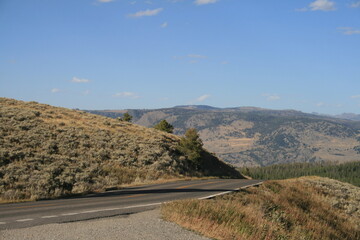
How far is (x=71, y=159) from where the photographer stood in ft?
89.6

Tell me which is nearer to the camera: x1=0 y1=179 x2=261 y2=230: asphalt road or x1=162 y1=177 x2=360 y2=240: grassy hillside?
x1=0 y1=179 x2=261 y2=230: asphalt road

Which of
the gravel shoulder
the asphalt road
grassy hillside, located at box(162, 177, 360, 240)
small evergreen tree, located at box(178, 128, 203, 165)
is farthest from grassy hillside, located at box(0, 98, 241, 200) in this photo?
grassy hillside, located at box(162, 177, 360, 240)

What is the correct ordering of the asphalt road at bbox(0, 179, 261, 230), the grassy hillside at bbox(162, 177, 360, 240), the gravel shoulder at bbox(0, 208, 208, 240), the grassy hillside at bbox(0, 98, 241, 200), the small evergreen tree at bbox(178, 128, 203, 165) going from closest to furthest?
the gravel shoulder at bbox(0, 208, 208, 240) < the asphalt road at bbox(0, 179, 261, 230) < the grassy hillside at bbox(162, 177, 360, 240) < the grassy hillside at bbox(0, 98, 241, 200) < the small evergreen tree at bbox(178, 128, 203, 165)

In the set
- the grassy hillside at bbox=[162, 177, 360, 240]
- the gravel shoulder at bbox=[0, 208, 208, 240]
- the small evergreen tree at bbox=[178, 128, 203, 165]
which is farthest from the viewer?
the small evergreen tree at bbox=[178, 128, 203, 165]

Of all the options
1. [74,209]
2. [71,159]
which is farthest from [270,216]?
[71,159]

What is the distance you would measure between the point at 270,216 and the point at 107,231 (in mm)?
9830

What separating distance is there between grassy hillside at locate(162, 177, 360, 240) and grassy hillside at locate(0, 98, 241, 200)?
870 cm

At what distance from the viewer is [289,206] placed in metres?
20.4

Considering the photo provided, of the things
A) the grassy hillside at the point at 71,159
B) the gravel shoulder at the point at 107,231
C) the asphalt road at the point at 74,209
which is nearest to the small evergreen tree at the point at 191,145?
the grassy hillside at the point at 71,159

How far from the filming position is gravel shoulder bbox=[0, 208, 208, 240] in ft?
31.5

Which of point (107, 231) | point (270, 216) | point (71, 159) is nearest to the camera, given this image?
point (107, 231)

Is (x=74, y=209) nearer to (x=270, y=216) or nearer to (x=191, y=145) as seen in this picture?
(x=270, y=216)

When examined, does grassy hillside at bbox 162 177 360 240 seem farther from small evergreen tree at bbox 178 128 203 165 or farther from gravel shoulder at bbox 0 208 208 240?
small evergreen tree at bbox 178 128 203 165

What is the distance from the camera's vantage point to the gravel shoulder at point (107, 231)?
9.60 m
